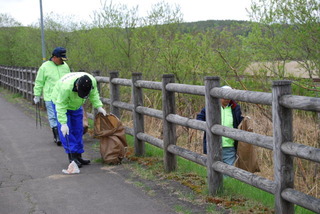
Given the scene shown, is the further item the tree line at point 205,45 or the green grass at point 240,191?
the tree line at point 205,45

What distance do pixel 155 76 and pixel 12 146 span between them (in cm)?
492

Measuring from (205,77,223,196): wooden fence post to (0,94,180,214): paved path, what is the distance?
69cm

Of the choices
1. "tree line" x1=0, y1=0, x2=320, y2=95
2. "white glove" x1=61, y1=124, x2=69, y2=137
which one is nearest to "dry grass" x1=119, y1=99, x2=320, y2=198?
"tree line" x1=0, y1=0, x2=320, y2=95

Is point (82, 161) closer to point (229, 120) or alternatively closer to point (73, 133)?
point (73, 133)

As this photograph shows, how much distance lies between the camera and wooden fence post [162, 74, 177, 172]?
24.2 feet

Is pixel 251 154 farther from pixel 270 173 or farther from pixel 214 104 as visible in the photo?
pixel 270 173

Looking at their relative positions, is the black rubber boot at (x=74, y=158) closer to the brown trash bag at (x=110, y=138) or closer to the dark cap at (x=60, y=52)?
the brown trash bag at (x=110, y=138)

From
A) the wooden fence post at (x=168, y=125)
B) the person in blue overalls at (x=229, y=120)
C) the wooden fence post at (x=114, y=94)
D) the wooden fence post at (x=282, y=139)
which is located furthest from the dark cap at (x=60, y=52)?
the wooden fence post at (x=282, y=139)

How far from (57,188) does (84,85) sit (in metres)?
1.57

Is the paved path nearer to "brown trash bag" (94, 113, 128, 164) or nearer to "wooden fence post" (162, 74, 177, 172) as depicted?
"brown trash bag" (94, 113, 128, 164)

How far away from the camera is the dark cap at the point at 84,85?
7574mm

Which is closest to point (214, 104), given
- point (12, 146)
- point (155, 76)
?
point (12, 146)

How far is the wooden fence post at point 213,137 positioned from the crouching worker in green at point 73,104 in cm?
220

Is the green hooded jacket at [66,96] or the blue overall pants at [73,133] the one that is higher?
the green hooded jacket at [66,96]
